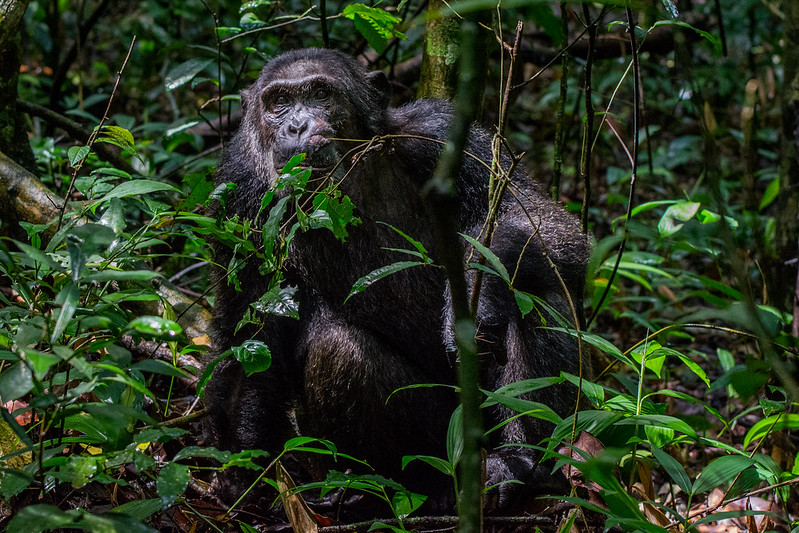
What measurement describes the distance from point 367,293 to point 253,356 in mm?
1389

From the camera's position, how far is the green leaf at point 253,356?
3215 mm

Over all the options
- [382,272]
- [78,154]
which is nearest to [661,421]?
[382,272]

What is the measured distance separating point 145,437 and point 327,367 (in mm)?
1882

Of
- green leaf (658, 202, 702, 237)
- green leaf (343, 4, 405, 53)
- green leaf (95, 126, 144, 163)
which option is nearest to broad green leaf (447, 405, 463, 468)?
green leaf (95, 126, 144, 163)

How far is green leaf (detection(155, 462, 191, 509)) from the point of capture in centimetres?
223

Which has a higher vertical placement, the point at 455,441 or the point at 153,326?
the point at 153,326

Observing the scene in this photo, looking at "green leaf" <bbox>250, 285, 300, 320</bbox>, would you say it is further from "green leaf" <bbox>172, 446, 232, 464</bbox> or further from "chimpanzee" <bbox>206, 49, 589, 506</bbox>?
"chimpanzee" <bbox>206, 49, 589, 506</bbox>

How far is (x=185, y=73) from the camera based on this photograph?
5.90m

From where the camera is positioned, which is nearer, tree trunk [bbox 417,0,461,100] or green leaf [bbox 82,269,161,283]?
green leaf [bbox 82,269,161,283]

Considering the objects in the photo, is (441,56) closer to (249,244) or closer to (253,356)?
(249,244)

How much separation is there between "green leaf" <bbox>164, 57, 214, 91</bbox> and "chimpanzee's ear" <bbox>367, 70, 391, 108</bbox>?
66.8 inches

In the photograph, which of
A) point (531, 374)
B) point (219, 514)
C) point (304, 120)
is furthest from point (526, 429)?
point (304, 120)

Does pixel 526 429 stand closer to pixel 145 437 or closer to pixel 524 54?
pixel 145 437

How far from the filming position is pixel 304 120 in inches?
169
